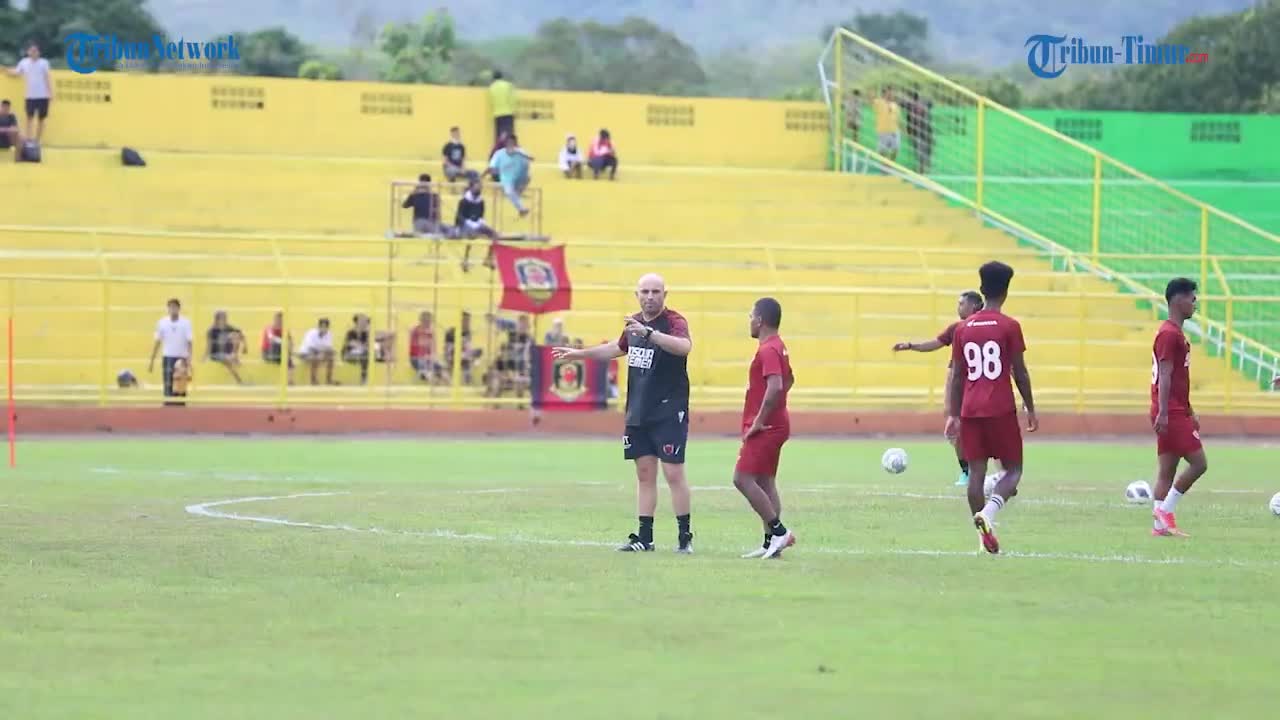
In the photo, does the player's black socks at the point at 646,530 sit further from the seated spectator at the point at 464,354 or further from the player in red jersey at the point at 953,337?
the seated spectator at the point at 464,354

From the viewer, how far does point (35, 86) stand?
39812mm

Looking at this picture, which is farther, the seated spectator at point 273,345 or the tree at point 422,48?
the tree at point 422,48

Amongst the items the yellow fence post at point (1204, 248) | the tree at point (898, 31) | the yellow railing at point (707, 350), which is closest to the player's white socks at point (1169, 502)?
the yellow railing at point (707, 350)

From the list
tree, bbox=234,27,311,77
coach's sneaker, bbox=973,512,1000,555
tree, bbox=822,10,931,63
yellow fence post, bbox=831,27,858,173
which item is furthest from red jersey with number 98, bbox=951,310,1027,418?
tree, bbox=822,10,931,63

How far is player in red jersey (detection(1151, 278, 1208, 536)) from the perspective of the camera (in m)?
15.0

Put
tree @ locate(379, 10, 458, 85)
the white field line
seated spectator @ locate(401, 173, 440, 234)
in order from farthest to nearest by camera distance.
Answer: tree @ locate(379, 10, 458, 85), seated spectator @ locate(401, 173, 440, 234), the white field line

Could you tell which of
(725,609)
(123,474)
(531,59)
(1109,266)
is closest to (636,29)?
(531,59)

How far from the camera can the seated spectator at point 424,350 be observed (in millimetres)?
31766

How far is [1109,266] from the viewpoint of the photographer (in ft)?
125

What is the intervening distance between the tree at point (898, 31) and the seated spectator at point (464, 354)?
129 meters

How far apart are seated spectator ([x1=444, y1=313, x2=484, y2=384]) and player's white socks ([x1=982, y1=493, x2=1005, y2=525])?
1888 cm

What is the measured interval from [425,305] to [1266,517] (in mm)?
18742

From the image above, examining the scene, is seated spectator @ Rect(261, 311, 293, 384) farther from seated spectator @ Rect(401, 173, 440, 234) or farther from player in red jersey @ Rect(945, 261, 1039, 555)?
player in red jersey @ Rect(945, 261, 1039, 555)

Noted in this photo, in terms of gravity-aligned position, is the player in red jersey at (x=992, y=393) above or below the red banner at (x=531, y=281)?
below
